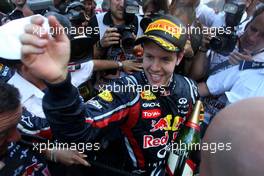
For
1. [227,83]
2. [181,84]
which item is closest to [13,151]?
[181,84]

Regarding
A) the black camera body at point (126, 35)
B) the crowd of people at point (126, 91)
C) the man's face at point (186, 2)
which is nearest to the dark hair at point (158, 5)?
the crowd of people at point (126, 91)

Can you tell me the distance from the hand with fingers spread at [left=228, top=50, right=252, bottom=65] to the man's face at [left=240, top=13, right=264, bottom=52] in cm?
5

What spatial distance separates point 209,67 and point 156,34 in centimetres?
87

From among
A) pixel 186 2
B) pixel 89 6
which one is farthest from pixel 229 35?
pixel 89 6

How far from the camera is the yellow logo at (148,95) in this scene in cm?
172

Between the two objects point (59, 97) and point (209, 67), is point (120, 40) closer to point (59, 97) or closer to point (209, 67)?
point (209, 67)

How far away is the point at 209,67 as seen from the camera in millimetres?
2494

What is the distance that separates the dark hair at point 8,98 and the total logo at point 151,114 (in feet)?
1.89

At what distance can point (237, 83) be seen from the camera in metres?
2.20

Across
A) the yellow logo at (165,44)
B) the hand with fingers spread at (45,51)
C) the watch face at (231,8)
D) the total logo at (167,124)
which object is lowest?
the total logo at (167,124)

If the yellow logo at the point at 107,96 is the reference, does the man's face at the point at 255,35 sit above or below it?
above

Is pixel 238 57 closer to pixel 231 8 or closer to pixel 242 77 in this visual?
pixel 242 77

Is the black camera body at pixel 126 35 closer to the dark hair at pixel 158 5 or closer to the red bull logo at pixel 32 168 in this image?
the dark hair at pixel 158 5

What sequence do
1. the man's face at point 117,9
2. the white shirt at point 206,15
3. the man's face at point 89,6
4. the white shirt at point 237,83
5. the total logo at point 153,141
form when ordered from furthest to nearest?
the man's face at point 89,6 → the white shirt at point 206,15 → the man's face at point 117,9 → the white shirt at point 237,83 → the total logo at point 153,141
